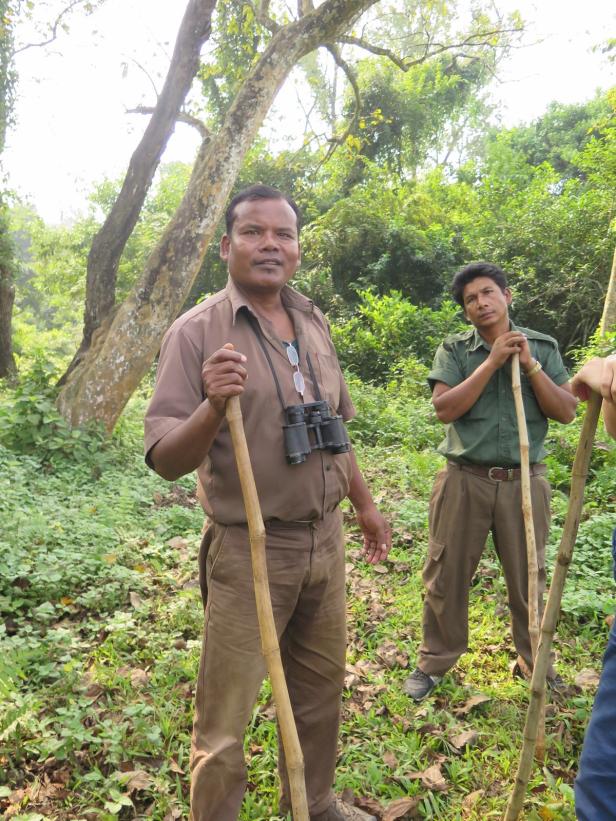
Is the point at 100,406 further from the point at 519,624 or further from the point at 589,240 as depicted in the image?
the point at 589,240

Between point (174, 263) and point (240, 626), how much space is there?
588 centimetres

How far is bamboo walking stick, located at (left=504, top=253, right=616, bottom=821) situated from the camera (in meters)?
1.79

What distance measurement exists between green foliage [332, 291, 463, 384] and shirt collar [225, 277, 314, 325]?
32.1 feet

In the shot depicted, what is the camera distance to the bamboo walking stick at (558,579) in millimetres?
1793

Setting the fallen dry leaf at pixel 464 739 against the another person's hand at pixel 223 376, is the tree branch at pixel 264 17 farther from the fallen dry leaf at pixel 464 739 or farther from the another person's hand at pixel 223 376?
the fallen dry leaf at pixel 464 739

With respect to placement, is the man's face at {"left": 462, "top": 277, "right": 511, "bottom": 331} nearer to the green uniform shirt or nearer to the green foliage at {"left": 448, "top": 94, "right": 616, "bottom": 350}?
the green uniform shirt

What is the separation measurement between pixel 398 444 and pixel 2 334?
815cm

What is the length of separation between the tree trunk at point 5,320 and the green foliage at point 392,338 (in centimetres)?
641

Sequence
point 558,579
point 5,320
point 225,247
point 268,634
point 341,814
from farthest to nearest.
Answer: point 5,320, point 341,814, point 225,247, point 558,579, point 268,634

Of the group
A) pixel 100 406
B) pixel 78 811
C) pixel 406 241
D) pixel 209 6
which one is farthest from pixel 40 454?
pixel 406 241

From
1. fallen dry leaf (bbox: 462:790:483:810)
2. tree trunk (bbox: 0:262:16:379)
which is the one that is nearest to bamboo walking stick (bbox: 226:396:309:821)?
fallen dry leaf (bbox: 462:790:483:810)

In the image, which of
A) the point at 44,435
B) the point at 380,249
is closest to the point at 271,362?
the point at 44,435

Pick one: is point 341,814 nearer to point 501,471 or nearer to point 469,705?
point 469,705

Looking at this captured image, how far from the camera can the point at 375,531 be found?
273 centimetres
